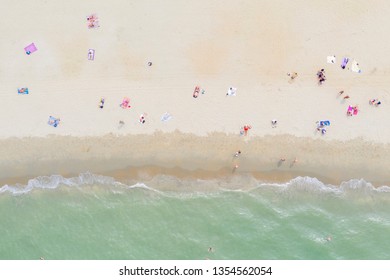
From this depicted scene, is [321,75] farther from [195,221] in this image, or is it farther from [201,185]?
[195,221]

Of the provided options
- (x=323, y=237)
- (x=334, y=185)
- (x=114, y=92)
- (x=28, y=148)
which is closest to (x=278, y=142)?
(x=334, y=185)

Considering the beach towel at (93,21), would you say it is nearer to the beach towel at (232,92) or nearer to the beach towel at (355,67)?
the beach towel at (232,92)

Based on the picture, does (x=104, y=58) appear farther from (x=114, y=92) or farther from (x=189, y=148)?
(x=189, y=148)

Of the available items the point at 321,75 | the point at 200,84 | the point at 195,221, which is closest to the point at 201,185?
the point at 195,221

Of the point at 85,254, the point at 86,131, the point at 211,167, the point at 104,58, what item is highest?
the point at 104,58

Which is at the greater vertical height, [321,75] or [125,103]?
[321,75]

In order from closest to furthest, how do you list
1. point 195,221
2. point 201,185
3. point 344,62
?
1. point 344,62
2. point 195,221
3. point 201,185

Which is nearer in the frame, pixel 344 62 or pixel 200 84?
pixel 344 62
